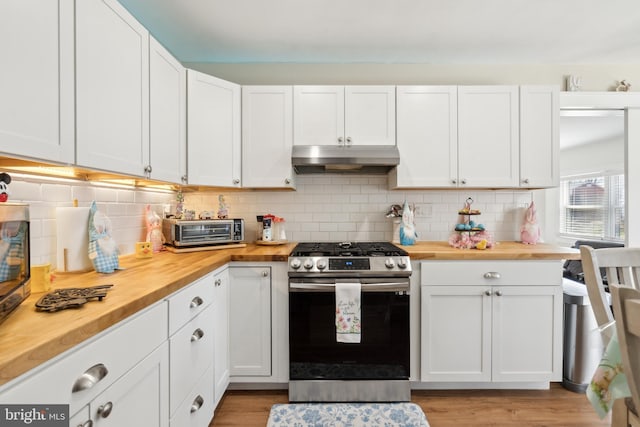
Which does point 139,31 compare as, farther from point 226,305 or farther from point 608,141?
point 608,141

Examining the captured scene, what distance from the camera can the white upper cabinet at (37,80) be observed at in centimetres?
95

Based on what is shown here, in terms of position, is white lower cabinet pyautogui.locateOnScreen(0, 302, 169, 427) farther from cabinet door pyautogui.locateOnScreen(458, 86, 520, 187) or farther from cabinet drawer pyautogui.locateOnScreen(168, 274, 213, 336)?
cabinet door pyautogui.locateOnScreen(458, 86, 520, 187)

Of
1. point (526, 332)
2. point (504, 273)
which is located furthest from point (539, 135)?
point (526, 332)

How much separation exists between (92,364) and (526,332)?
2448 millimetres

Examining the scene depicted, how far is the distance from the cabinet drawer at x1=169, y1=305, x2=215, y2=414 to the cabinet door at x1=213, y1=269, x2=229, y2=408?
0.29ft

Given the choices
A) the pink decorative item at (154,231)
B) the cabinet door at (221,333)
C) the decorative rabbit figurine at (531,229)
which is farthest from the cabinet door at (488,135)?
the pink decorative item at (154,231)

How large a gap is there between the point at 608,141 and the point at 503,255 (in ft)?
8.59

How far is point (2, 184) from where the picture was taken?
1.13m

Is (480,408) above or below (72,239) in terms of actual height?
below

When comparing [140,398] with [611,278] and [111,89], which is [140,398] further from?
[611,278]

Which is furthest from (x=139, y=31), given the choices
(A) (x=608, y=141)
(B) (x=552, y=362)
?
(A) (x=608, y=141)

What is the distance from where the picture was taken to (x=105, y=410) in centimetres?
91

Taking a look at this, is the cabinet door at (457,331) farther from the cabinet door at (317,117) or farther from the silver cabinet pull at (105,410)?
the silver cabinet pull at (105,410)

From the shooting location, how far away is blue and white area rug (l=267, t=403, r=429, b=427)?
184 cm
